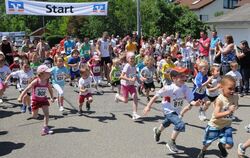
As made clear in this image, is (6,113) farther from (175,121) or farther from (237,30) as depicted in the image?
(237,30)

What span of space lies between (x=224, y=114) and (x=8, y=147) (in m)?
4.05

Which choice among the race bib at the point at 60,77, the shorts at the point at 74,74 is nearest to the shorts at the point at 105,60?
the shorts at the point at 74,74

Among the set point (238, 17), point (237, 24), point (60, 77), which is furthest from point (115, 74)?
point (238, 17)

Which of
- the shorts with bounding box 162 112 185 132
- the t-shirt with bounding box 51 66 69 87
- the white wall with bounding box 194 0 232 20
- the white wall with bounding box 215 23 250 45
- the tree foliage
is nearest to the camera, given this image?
the shorts with bounding box 162 112 185 132

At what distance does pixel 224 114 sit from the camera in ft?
19.1

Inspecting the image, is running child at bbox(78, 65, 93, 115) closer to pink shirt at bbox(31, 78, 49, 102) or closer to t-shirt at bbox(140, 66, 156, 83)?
pink shirt at bbox(31, 78, 49, 102)

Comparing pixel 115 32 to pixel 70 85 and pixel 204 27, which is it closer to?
pixel 204 27

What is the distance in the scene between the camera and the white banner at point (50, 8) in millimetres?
19031

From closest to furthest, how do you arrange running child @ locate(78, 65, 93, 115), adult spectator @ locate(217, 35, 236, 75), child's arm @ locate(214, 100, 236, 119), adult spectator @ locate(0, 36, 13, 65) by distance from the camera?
child's arm @ locate(214, 100, 236, 119) → running child @ locate(78, 65, 93, 115) → adult spectator @ locate(217, 35, 236, 75) → adult spectator @ locate(0, 36, 13, 65)

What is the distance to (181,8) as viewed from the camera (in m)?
37.3

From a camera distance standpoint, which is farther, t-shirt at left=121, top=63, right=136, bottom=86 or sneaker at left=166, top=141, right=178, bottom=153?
t-shirt at left=121, top=63, right=136, bottom=86

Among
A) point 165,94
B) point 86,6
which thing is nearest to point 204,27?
point 86,6

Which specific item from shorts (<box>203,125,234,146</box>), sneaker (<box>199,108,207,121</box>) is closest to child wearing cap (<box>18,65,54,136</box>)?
sneaker (<box>199,108,207,121</box>)

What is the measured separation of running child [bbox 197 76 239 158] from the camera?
19.2ft
